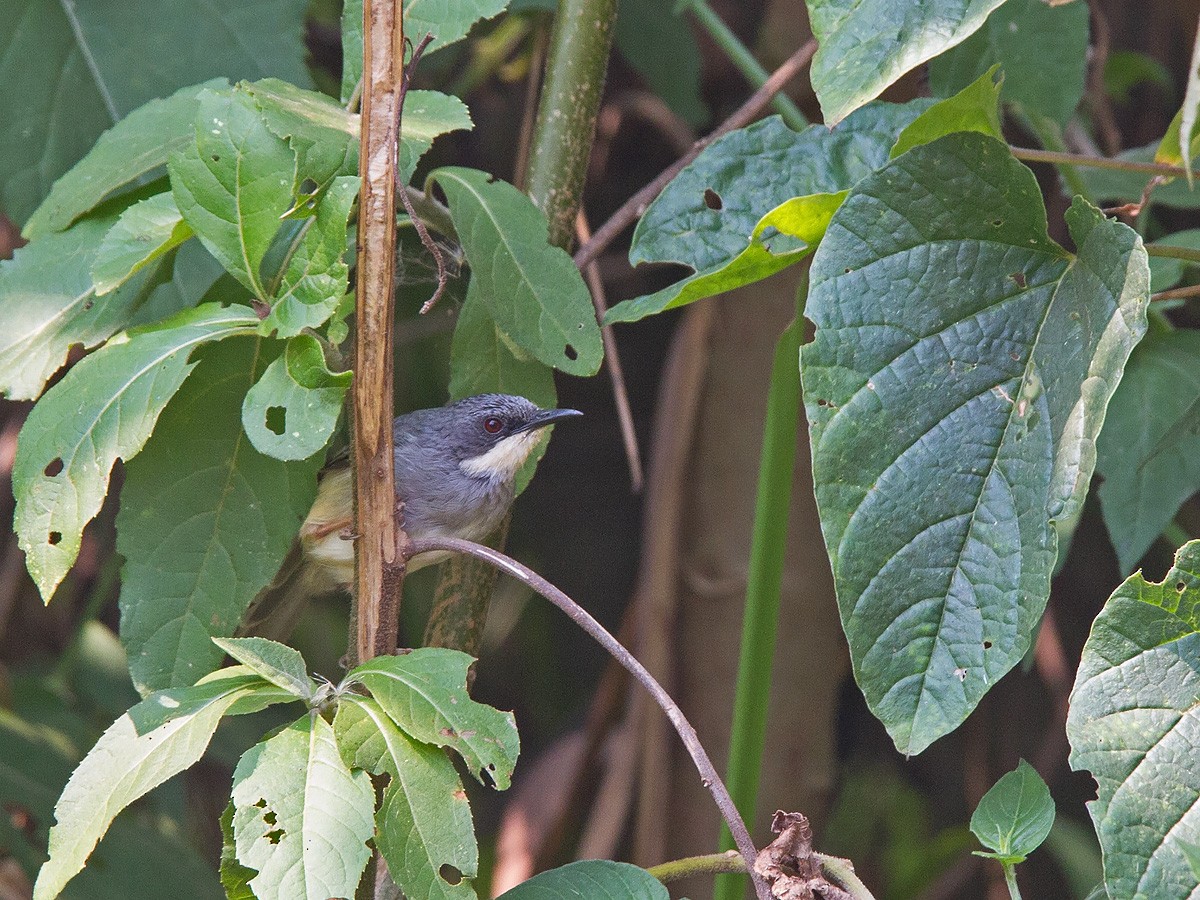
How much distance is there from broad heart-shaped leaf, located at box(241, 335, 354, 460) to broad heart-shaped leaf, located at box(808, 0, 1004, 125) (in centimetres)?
75

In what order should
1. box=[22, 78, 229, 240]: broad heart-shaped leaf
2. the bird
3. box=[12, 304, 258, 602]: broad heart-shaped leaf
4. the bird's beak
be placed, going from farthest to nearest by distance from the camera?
the bird
the bird's beak
box=[22, 78, 229, 240]: broad heart-shaped leaf
box=[12, 304, 258, 602]: broad heart-shaped leaf

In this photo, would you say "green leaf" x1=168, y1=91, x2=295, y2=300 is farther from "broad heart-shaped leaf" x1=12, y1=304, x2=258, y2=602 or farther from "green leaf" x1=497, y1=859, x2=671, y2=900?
"green leaf" x1=497, y1=859, x2=671, y2=900

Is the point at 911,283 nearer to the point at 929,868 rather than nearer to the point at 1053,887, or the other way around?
the point at 929,868

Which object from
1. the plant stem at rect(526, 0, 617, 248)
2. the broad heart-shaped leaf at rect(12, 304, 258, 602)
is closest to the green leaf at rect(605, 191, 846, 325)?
the plant stem at rect(526, 0, 617, 248)

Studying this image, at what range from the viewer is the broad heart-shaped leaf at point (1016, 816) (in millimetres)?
1637

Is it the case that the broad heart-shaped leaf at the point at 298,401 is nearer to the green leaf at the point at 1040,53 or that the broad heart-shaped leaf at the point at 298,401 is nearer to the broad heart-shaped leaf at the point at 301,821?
the broad heart-shaped leaf at the point at 301,821

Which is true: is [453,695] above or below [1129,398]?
above

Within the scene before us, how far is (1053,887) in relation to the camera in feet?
17.0

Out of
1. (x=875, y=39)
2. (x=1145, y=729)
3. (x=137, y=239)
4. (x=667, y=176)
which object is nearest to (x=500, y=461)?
(x=667, y=176)

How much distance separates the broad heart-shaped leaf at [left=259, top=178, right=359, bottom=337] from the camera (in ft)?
5.45

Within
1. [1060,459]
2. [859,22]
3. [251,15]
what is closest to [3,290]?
[251,15]

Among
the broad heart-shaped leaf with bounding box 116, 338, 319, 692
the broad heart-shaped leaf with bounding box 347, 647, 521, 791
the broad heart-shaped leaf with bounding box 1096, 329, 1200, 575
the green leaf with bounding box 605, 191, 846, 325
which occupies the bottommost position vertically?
the broad heart-shaped leaf with bounding box 1096, 329, 1200, 575

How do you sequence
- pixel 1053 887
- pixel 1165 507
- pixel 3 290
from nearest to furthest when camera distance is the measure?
pixel 3 290, pixel 1165 507, pixel 1053 887

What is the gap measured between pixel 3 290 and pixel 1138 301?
5.96 feet
